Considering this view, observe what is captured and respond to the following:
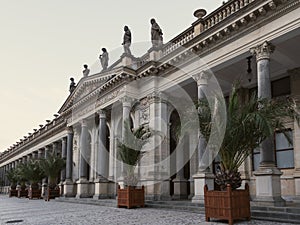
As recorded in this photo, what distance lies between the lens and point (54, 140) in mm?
30719

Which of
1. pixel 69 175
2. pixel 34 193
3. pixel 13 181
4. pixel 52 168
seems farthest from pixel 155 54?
pixel 13 181

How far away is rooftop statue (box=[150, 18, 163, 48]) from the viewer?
16312mm

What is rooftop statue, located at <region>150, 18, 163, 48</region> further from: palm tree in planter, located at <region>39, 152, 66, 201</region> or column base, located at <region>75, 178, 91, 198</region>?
palm tree in planter, located at <region>39, 152, 66, 201</region>

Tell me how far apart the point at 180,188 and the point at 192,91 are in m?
5.06

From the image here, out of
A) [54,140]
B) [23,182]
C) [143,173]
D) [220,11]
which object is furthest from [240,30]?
[23,182]

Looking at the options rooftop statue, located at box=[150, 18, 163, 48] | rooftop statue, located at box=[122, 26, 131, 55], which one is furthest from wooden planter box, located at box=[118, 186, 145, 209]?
rooftop statue, located at box=[122, 26, 131, 55]

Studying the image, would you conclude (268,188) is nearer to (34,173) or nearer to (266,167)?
(266,167)

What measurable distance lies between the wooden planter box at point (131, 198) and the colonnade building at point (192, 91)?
1.24 meters

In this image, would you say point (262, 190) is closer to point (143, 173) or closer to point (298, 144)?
point (298, 144)

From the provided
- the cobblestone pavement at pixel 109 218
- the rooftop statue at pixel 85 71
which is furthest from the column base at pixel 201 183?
the rooftop statue at pixel 85 71

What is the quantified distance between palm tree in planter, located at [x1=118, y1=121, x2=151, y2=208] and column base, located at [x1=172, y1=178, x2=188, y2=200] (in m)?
2.75

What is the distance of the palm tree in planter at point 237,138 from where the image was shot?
27.5 ft

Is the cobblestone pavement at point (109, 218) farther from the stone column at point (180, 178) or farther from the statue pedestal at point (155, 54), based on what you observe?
the statue pedestal at point (155, 54)

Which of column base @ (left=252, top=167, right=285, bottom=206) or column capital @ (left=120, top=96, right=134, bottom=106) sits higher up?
column capital @ (left=120, top=96, right=134, bottom=106)
